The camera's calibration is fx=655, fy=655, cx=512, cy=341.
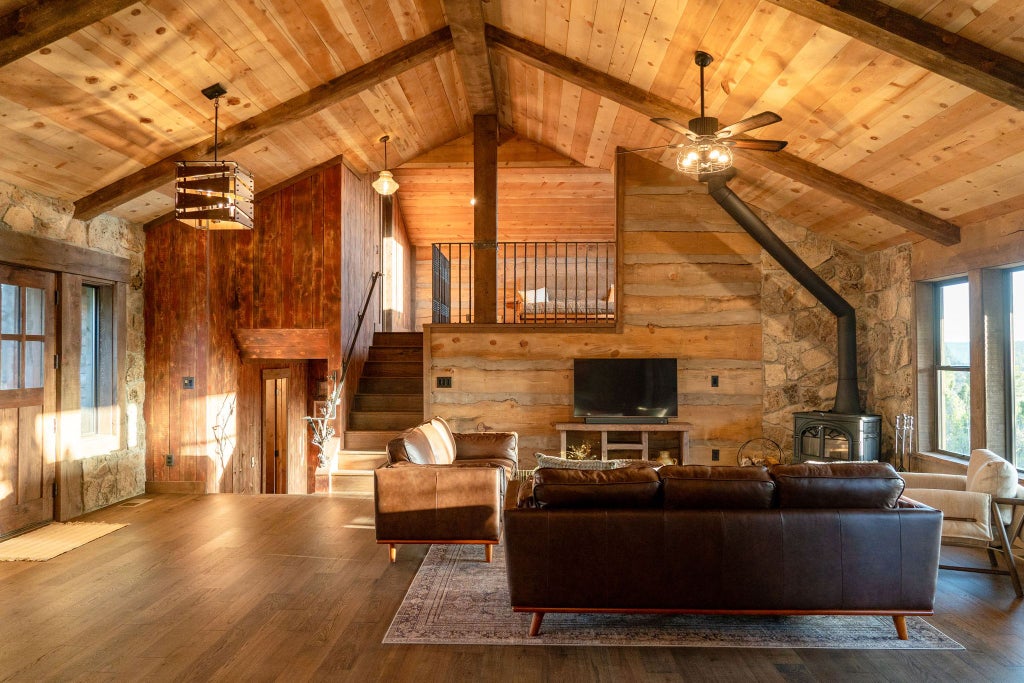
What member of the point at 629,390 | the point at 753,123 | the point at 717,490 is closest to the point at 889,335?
the point at 629,390

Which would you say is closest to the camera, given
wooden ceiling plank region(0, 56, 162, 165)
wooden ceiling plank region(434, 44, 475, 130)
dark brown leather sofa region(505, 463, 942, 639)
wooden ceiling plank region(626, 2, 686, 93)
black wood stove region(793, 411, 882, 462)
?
dark brown leather sofa region(505, 463, 942, 639)

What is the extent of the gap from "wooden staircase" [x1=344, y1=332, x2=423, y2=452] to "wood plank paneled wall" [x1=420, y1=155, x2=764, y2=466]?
57 cm

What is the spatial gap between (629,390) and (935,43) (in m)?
4.37

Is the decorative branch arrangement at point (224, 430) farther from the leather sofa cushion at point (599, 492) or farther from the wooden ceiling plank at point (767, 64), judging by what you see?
the wooden ceiling plank at point (767, 64)

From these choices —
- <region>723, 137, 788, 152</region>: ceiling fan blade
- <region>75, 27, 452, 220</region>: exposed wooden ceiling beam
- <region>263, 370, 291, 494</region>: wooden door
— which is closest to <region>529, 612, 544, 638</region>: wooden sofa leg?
<region>723, 137, 788, 152</region>: ceiling fan blade

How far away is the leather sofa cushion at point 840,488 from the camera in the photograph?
321 cm

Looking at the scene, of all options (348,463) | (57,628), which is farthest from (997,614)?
(348,463)

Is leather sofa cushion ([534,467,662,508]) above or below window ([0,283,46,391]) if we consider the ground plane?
below

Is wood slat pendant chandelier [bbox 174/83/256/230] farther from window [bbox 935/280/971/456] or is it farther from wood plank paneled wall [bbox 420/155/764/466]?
window [bbox 935/280/971/456]

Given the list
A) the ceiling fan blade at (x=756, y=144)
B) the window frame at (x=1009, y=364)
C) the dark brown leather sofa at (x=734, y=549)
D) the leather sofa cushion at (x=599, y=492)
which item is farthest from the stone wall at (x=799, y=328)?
the leather sofa cushion at (x=599, y=492)

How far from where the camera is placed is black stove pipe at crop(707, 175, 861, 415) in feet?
21.4

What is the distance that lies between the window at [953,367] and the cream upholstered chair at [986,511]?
4.83ft

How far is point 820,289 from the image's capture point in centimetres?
657

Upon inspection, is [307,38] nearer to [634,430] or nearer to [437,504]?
[437,504]
